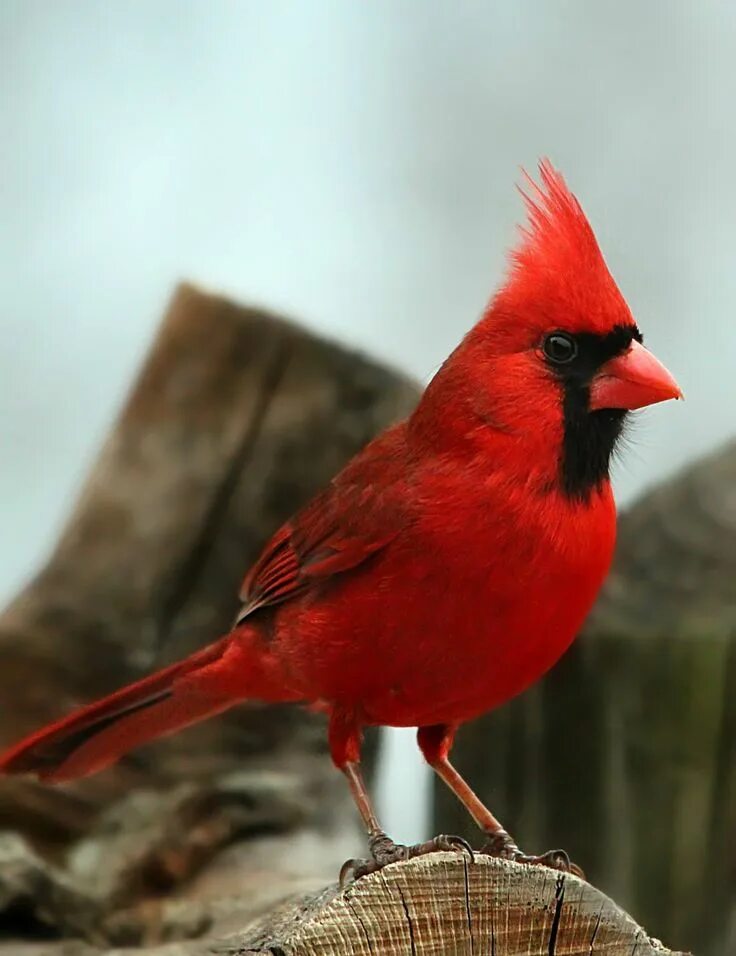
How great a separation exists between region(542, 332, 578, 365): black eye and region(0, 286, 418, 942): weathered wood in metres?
1.21

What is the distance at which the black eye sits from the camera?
4.78ft

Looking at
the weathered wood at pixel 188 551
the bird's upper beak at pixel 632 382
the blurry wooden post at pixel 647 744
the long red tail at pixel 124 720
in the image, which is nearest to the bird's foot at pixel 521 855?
the long red tail at pixel 124 720

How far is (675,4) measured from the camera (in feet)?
9.97

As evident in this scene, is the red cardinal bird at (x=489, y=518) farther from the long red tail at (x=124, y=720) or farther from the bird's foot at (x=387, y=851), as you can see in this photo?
the long red tail at (x=124, y=720)

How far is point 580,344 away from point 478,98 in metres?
1.74

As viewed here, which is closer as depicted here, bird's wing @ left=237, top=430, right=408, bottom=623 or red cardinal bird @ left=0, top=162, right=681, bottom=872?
red cardinal bird @ left=0, top=162, right=681, bottom=872

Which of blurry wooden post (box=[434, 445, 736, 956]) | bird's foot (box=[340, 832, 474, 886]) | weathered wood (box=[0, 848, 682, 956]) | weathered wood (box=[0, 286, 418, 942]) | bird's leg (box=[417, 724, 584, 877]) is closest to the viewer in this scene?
weathered wood (box=[0, 848, 682, 956])

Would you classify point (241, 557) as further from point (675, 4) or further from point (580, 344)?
point (675, 4)

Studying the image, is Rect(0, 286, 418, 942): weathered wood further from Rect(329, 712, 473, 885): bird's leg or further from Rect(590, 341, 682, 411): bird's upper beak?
Rect(590, 341, 682, 411): bird's upper beak

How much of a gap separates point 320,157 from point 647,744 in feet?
5.22

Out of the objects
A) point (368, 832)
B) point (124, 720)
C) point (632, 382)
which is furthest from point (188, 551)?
point (632, 382)

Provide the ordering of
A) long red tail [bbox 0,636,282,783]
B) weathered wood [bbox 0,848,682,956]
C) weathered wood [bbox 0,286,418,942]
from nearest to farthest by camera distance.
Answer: weathered wood [bbox 0,848,682,956] < long red tail [bbox 0,636,282,783] < weathered wood [bbox 0,286,418,942]

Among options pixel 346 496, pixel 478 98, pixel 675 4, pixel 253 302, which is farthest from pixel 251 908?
pixel 675 4

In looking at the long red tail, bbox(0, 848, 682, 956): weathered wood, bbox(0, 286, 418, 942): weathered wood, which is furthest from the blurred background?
bbox(0, 848, 682, 956): weathered wood
